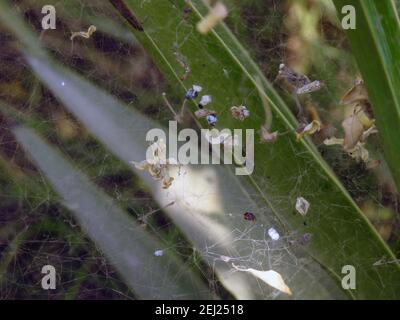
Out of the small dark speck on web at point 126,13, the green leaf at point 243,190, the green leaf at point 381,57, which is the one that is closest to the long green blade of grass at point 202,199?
the green leaf at point 243,190

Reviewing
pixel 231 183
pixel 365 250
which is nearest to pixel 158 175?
pixel 231 183

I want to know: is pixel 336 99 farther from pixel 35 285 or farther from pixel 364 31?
pixel 35 285

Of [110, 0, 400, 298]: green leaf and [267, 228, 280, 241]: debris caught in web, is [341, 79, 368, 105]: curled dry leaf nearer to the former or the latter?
[110, 0, 400, 298]: green leaf

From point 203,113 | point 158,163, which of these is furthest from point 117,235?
point 203,113

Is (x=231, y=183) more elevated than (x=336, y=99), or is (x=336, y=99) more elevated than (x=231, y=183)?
(x=336, y=99)

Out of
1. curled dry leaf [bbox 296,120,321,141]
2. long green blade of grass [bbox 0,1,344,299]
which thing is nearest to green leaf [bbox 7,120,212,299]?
long green blade of grass [bbox 0,1,344,299]

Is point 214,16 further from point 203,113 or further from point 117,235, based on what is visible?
point 117,235
